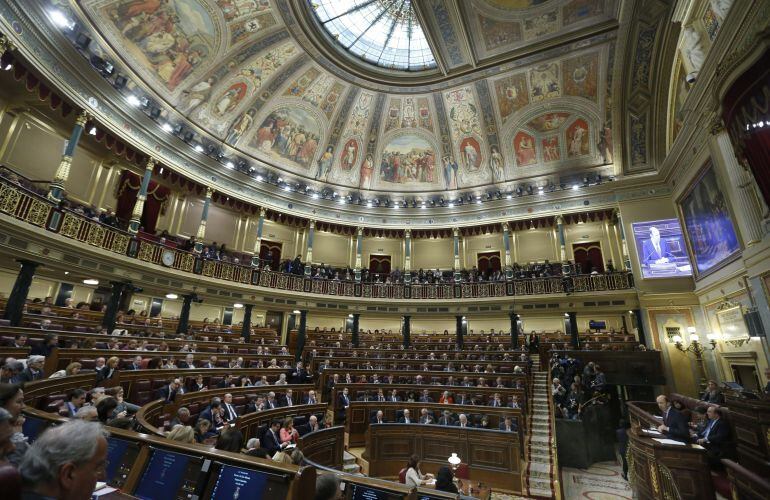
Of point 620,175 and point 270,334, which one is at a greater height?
point 620,175

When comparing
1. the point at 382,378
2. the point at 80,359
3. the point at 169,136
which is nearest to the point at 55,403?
the point at 80,359

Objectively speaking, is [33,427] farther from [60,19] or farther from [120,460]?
[60,19]

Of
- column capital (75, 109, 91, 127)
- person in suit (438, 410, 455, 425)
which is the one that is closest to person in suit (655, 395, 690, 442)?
person in suit (438, 410, 455, 425)

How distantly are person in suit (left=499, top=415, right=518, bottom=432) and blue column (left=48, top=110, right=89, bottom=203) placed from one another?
12677 millimetres

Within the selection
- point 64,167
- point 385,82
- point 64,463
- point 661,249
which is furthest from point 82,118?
point 661,249

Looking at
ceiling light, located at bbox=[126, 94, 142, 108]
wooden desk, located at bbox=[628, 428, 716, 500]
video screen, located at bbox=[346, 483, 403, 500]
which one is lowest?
wooden desk, located at bbox=[628, 428, 716, 500]

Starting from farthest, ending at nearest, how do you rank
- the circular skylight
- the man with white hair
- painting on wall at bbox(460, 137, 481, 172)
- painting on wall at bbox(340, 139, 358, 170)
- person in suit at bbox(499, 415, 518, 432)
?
painting on wall at bbox(340, 139, 358, 170)
painting on wall at bbox(460, 137, 481, 172)
the circular skylight
person in suit at bbox(499, 415, 518, 432)
the man with white hair

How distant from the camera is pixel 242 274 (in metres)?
15.5

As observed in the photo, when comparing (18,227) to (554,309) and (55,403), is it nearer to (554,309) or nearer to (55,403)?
(55,403)

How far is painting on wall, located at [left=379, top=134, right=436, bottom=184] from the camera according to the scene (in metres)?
21.1

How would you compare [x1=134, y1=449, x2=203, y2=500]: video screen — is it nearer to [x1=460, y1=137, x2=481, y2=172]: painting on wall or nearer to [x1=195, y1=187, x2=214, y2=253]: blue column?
[x1=195, y1=187, x2=214, y2=253]: blue column

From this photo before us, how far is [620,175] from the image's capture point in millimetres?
15266

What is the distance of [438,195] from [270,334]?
1232 centimetres

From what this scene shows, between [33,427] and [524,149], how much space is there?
20775 millimetres
